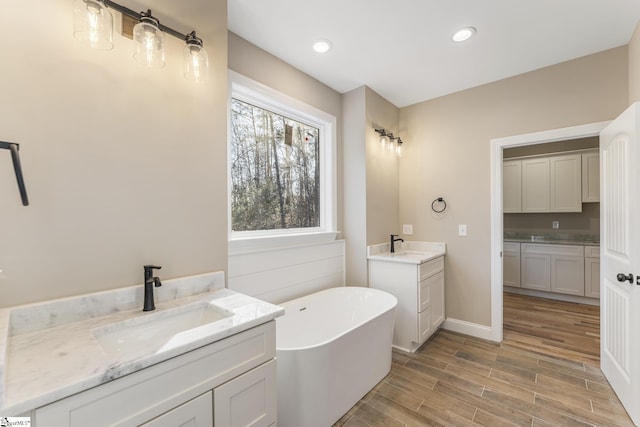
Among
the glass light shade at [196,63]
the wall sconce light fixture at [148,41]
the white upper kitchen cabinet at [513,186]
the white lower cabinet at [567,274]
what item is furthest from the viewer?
the white upper kitchen cabinet at [513,186]

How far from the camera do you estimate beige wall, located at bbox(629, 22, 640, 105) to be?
2.05m

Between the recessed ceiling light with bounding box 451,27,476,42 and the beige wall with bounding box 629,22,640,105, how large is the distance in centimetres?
118

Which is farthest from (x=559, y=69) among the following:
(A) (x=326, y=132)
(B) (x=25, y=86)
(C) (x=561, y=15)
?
(B) (x=25, y=86)

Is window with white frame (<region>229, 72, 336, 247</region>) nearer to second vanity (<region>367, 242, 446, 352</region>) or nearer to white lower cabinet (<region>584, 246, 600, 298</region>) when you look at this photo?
second vanity (<region>367, 242, 446, 352</region>)

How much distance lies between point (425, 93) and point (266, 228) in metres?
2.38

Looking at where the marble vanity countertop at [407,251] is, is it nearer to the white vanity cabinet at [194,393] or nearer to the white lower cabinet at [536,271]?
the white vanity cabinet at [194,393]

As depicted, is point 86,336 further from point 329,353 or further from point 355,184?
point 355,184

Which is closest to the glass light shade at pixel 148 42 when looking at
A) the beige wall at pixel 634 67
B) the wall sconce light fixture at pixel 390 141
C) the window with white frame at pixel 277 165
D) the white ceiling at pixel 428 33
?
the white ceiling at pixel 428 33

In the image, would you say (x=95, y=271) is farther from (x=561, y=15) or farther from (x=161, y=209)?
(x=561, y=15)

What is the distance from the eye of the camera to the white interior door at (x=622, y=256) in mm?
1729

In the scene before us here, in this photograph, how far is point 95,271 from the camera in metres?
1.24

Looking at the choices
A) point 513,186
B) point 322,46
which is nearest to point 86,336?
point 322,46

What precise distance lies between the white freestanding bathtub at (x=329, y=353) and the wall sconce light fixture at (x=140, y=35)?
1654 mm

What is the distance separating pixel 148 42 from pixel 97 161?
0.60 metres
